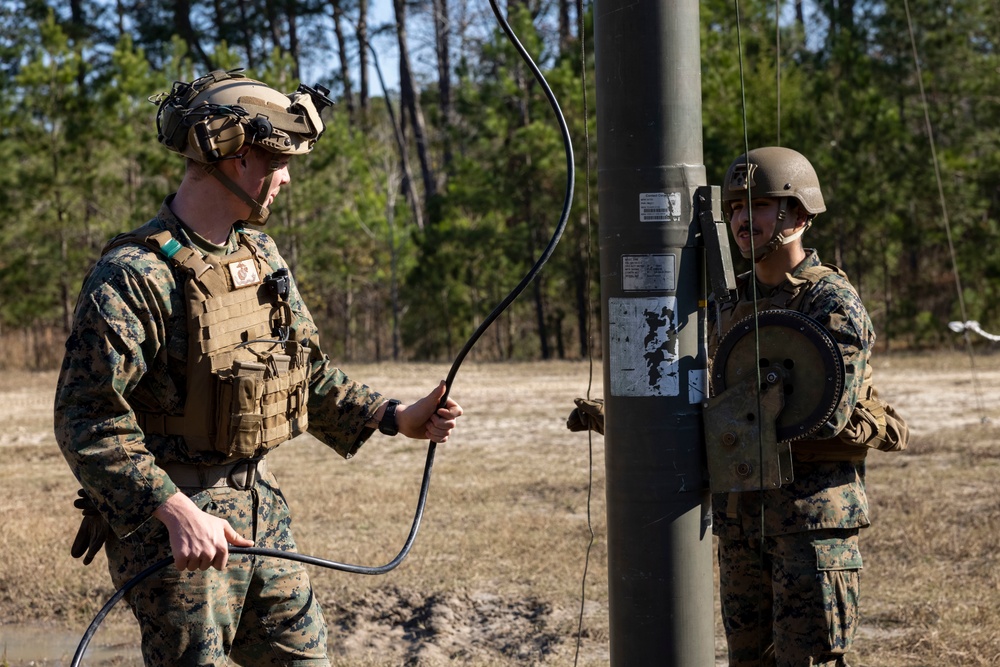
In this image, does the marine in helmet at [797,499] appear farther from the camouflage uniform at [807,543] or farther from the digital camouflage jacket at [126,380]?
the digital camouflage jacket at [126,380]

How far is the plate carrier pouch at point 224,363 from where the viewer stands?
3.00 m

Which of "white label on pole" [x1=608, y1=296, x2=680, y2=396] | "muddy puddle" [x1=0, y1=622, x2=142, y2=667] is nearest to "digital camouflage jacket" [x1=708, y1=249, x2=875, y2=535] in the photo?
"white label on pole" [x1=608, y1=296, x2=680, y2=396]

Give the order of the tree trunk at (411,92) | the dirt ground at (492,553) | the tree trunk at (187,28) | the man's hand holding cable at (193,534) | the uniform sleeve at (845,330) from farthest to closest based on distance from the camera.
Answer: the tree trunk at (187,28)
the tree trunk at (411,92)
the dirt ground at (492,553)
the uniform sleeve at (845,330)
the man's hand holding cable at (193,534)

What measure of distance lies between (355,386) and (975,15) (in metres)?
23.4

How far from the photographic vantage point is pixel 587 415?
3.73m

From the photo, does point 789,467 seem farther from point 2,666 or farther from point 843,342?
point 2,666

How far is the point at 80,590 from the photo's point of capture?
6.22 m

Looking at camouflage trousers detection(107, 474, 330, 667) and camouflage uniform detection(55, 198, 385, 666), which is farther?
camouflage trousers detection(107, 474, 330, 667)

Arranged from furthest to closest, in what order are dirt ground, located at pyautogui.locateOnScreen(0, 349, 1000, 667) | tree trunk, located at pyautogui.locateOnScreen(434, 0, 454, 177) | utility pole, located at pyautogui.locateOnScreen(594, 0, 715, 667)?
tree trunk, located at pyautogui.locateOnScreen(434, 0, 454, 177), dirt ground, located at pyautogui.locateOnScreen(0, 349, 1000, 667), utility pole, located at pyautogui.locateOnScreen(594, 0, 715, 667)

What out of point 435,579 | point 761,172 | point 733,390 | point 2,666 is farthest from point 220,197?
point 435,579

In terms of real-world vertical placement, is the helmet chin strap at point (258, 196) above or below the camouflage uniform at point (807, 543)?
above

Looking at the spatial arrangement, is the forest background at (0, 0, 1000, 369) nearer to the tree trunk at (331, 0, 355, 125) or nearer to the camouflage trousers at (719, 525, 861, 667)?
the tree trunk at (331, 0, 355, 125)

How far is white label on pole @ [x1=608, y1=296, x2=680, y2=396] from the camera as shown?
3.02m

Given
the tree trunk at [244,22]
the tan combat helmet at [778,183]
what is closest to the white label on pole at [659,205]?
the tan combat helmet at [778,183]
